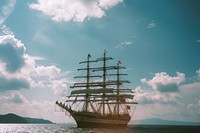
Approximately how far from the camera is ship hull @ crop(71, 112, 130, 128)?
9106 cm

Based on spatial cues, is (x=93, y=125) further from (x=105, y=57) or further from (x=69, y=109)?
(x=105, y=57)

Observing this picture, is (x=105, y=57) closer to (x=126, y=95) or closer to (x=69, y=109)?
(x=126, y=95)

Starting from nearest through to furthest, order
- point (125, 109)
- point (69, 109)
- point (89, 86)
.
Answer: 1. point (69, 109)
2. point (89, 86)
3. point (125, 109)

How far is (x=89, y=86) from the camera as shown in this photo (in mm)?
106875

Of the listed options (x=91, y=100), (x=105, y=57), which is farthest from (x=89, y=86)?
(x=105, y=57)

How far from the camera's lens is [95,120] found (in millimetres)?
94062

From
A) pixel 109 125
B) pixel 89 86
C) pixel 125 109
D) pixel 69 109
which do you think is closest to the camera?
pixel 69 109

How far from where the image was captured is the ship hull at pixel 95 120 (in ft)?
299

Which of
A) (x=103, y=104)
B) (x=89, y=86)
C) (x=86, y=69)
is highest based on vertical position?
(x=86, y=69)

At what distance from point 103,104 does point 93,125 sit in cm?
1569

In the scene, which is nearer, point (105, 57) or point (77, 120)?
point (77, 120)

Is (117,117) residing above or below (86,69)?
below

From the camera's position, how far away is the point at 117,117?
105938 mm

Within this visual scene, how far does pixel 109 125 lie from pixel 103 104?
10.0m
